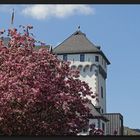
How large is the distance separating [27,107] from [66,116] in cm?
41

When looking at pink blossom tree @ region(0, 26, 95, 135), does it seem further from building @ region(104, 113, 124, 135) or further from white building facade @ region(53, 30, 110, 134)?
building @ region(104, 113, 124, 135)

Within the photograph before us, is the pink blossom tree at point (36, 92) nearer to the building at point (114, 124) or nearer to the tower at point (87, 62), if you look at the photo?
the tower at point (87, 62)

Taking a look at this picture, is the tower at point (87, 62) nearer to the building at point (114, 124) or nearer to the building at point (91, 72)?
the building at point (91, 72)

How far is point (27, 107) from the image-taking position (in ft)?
12.2

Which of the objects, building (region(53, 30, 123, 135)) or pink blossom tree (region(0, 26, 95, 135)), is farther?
building (region(53, 30, 123, 135))

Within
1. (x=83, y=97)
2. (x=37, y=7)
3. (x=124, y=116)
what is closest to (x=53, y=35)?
(x=37, y=7)

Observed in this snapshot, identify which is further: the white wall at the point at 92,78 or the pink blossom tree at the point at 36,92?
the white wall at the point at 92,78

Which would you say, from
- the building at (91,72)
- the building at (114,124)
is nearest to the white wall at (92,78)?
the building at (91,72)

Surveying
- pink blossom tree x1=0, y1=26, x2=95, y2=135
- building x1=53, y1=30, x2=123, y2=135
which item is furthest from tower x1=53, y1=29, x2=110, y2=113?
pink blossom tree x1=0, y1=26, x2=95, y2=135

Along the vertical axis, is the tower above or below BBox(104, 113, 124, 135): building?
above

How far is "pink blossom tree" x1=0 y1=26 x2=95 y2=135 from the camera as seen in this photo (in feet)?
12.1

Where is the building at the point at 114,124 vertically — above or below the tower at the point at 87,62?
below

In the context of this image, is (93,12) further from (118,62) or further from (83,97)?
(83,97)

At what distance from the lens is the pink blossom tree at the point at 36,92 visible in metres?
3.70
